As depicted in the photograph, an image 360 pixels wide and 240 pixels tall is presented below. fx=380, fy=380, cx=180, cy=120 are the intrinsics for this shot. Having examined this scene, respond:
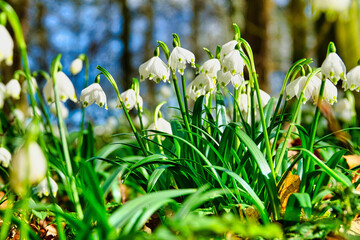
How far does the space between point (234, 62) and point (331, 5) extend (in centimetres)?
42

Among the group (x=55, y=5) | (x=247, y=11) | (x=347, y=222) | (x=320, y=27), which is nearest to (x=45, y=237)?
(x=347, y=222)

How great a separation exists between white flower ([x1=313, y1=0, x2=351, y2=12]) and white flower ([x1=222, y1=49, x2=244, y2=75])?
1.16ft

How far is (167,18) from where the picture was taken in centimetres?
1392

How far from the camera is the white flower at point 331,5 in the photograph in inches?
54.4

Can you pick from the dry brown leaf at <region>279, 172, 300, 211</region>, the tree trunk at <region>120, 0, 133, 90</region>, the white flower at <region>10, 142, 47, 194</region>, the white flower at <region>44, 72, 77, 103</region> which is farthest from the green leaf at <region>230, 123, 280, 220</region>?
the tree trunk at <region>120, 0, 133, 90</region>

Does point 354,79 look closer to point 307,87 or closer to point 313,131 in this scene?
point 307,87

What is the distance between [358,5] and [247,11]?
3508 mm

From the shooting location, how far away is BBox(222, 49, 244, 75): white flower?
1.58 metres

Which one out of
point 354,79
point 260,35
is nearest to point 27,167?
point 354,79

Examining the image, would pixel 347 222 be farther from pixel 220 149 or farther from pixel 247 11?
pixel 247 11

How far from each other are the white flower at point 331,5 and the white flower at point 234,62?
1.16 ft

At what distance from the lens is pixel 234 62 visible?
1.58 meters

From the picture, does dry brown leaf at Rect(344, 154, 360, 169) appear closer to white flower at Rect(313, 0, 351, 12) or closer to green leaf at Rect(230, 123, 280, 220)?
green leaf at Rect(230, 123, 280, 220)

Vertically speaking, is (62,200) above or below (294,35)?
below
